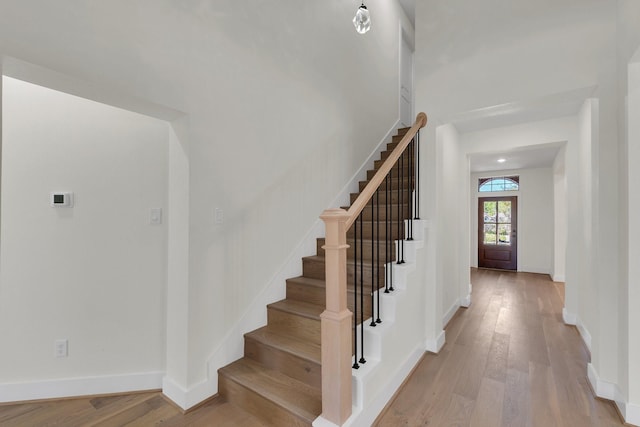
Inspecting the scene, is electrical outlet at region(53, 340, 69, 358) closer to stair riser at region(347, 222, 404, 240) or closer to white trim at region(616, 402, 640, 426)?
stair riser at region(347, 222, 404, 240)

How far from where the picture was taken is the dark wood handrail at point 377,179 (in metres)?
1.73

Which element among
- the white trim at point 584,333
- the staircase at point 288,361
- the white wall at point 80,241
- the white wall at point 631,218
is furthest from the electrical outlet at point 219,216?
the white trim at point 584,333

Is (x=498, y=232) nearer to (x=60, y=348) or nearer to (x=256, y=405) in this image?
(x=256, y=405)

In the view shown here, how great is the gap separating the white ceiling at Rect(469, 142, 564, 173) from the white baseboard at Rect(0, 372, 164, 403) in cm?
447

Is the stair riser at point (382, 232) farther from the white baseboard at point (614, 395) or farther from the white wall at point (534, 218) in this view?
the white wall at point (534, 218)

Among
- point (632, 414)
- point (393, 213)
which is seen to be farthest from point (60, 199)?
point (632, 414)

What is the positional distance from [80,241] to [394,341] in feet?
7.74

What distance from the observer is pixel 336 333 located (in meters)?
1.53

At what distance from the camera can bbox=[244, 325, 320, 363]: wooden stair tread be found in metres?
1.97

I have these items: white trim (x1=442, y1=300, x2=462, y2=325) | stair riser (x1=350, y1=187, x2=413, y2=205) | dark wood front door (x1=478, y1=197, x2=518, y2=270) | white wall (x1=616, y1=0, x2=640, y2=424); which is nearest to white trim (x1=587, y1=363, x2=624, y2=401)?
white wall (x1=616, y1=0, x2=640, y2=424)

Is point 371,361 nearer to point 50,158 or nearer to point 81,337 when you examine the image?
point 81,337

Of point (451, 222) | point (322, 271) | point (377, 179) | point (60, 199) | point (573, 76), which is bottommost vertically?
point (322, 271)

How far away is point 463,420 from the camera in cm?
182

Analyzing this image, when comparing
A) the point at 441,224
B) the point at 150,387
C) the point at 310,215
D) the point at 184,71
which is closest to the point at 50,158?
the point at 184,71
